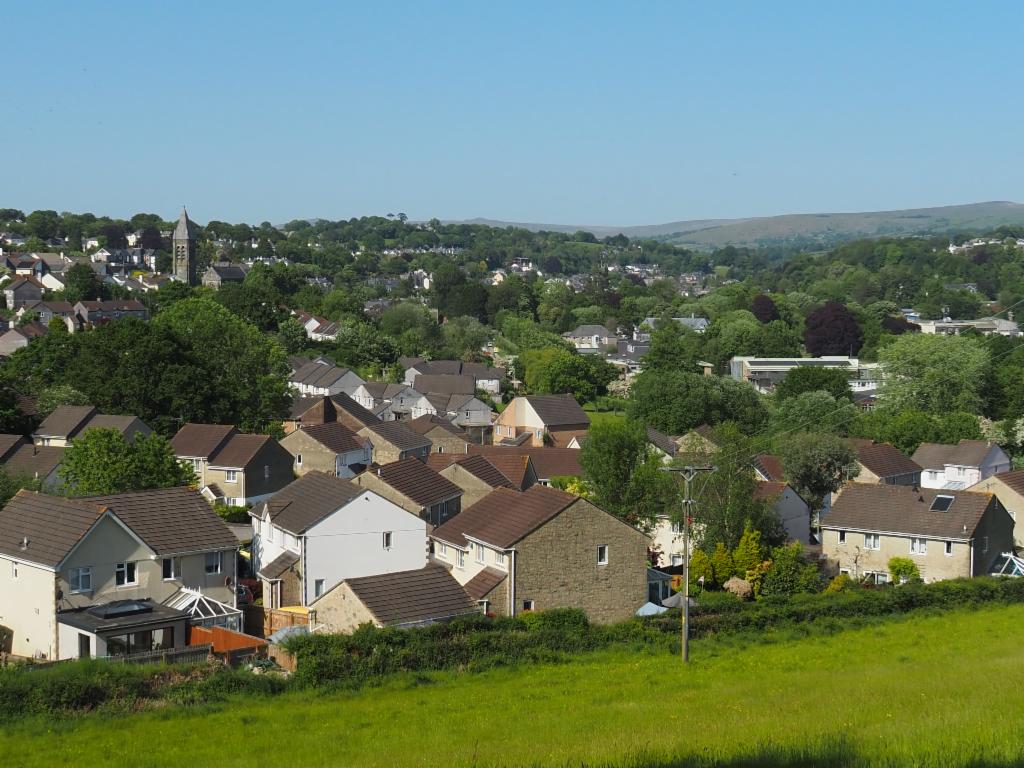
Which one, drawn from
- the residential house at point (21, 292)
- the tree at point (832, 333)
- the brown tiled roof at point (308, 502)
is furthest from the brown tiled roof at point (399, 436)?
the tree at point (832, 333)

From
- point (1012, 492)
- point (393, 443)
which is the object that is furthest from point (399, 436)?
point (1012, 492)

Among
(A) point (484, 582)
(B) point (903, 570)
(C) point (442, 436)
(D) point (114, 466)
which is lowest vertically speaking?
(B) point (903, 570)

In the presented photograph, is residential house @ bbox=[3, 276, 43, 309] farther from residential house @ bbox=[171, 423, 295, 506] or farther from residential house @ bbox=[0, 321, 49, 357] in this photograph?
residential house @ bbox=[171, 423, 295, 506]

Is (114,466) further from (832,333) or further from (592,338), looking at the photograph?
(832,333)

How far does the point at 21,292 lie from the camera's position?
104m

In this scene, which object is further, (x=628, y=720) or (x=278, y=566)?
(x=278, y=566)

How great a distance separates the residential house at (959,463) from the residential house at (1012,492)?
7.06 meters

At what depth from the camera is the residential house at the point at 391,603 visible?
25.0 meters

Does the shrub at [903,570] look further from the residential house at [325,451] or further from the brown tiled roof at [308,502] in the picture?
the residential house at [325,451]

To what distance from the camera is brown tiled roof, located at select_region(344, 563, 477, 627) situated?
82.0ft

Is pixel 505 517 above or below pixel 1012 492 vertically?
above

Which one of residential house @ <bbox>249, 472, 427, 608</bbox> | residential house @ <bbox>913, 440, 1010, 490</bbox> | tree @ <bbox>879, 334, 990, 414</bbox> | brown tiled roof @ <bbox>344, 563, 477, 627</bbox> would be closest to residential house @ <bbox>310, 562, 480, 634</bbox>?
brown tiled roof @ <bbox>344, 563, 477, 627</bbox>

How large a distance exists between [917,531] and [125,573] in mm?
22650

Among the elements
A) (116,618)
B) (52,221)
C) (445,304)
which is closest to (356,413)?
(116,618)
